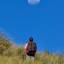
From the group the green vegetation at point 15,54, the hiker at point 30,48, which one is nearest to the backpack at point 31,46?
the hiker at point 30,48

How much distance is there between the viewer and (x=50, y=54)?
898 inches

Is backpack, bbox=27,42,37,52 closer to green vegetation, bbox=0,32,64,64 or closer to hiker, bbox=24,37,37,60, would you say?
hiker, bbox=24,37,37,60

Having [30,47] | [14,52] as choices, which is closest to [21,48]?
[14,52]

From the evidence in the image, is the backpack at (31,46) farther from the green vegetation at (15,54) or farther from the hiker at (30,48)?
the green vegetation at (15,54)

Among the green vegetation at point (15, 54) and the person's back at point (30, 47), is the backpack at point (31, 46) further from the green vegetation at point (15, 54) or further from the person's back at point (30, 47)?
the green vegetation at point (15, 54)

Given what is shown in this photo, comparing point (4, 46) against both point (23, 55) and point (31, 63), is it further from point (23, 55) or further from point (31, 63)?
point (31, 63)

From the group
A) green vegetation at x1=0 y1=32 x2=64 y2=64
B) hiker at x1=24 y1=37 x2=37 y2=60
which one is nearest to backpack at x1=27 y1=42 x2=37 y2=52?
hiker at x1=24 y1=37 x2=37 y2=60

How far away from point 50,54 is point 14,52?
8.08ft

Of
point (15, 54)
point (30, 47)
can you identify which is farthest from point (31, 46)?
point (15, 54)

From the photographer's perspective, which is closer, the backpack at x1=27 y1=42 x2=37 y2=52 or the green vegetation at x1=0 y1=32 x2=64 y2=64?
the backpack at x1=27 y1=42 x2=37 y2=52

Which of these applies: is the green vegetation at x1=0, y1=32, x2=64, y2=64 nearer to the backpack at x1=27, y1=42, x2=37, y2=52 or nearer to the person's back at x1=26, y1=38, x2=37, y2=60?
the person's back at x1=26, y1=38, x2=37, y2=60

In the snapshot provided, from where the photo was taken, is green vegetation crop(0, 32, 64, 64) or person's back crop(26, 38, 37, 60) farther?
green vegetation crop(0, 32, 64, 64)

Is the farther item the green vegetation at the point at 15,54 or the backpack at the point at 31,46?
the green vegetation at the point at 15,54

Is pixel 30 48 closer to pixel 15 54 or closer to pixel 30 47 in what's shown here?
pixel 30 47
